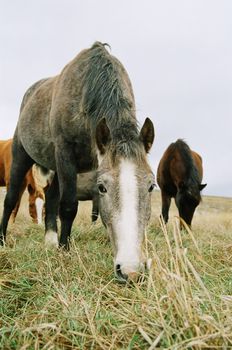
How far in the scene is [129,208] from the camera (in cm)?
306

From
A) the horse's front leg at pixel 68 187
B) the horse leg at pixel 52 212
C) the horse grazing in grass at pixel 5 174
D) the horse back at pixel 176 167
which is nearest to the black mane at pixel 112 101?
the horse's front leg at pixel 68 187

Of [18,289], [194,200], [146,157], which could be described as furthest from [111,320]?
[194,200]

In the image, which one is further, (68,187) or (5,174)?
(5,174)

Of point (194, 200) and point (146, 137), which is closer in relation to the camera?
point (146, 137)

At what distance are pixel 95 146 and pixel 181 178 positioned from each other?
5756 mm

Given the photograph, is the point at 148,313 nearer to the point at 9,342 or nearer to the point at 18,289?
the point at 9,342

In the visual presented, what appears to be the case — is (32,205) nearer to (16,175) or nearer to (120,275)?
(16,175)

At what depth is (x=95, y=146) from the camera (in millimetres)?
3900

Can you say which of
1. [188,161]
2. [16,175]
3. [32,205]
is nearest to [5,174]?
[32,205]

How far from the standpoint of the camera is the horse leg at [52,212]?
20.1 feet

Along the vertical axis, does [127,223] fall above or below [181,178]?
above

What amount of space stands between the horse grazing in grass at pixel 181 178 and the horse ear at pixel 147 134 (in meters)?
4.96

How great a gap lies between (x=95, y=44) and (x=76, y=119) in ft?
4.19

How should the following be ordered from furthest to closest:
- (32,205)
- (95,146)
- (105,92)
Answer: (32,205) → (105,92) → (95,146)
